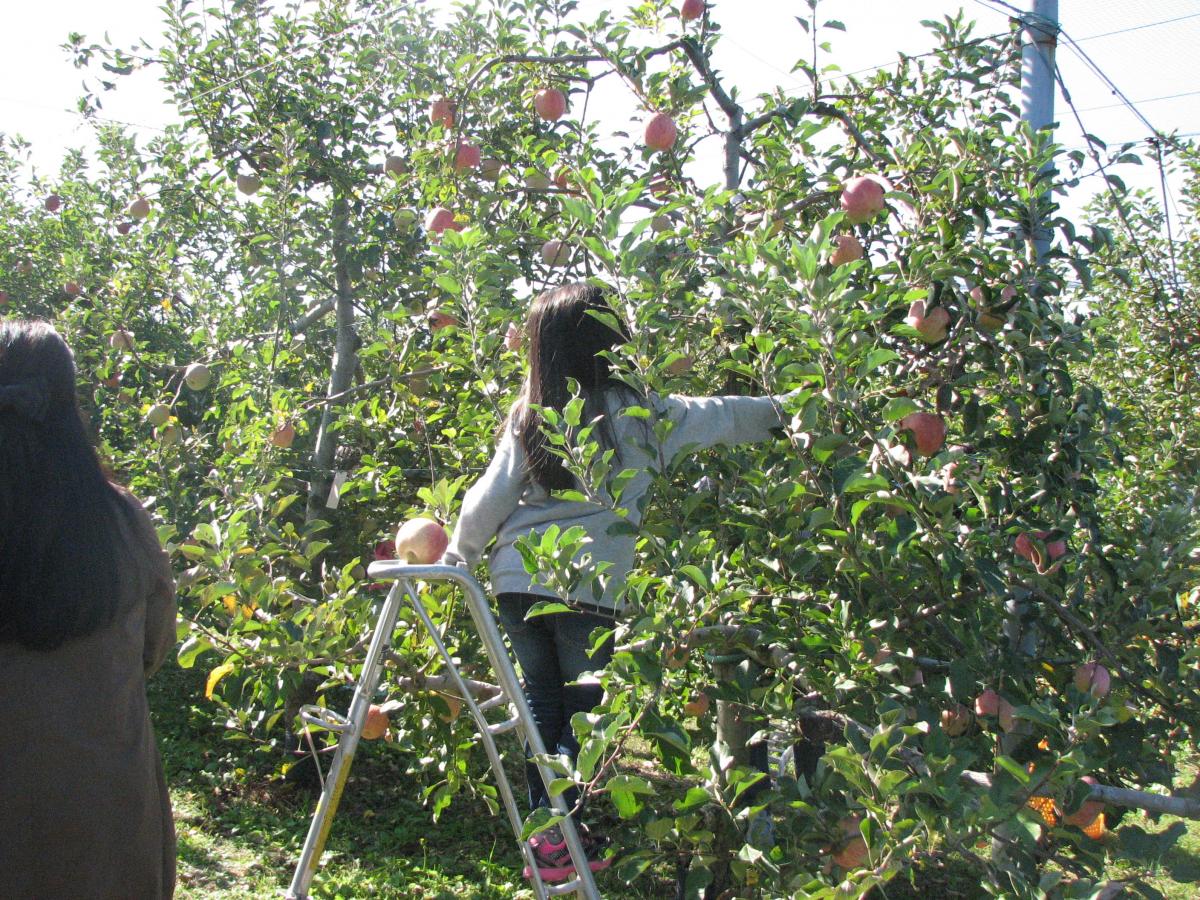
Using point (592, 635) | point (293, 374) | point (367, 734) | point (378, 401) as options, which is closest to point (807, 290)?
point (592, 635)

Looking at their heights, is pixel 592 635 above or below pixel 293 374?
below

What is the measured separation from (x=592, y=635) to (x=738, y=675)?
0.29 metres

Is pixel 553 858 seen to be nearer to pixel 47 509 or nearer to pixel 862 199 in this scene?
pixel 47 509

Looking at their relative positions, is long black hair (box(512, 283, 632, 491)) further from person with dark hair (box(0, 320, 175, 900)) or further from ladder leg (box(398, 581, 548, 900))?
person with dark hair (box(0, 320, 175, 900))

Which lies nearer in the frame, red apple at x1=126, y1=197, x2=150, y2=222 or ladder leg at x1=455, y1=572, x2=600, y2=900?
ladder leg at x1=455, y1=572, x2=600, y2=900

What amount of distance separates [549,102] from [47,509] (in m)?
2.15

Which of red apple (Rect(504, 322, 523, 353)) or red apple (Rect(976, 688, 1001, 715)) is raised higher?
red apple (Rect(504, 322, 523, 353))

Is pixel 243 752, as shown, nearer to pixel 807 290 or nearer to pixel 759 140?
pixel 759 140

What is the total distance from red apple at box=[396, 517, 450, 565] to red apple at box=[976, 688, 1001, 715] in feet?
3.49

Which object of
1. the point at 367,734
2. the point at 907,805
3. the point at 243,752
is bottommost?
the point at 243,752

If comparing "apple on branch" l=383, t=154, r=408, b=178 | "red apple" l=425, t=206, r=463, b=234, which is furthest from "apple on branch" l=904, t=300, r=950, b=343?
"apple on branch" l=383, t=154, r=408, b=178

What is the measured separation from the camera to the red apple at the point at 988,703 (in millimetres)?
1699

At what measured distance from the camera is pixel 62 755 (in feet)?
4.68

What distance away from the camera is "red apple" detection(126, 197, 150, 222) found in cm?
488
